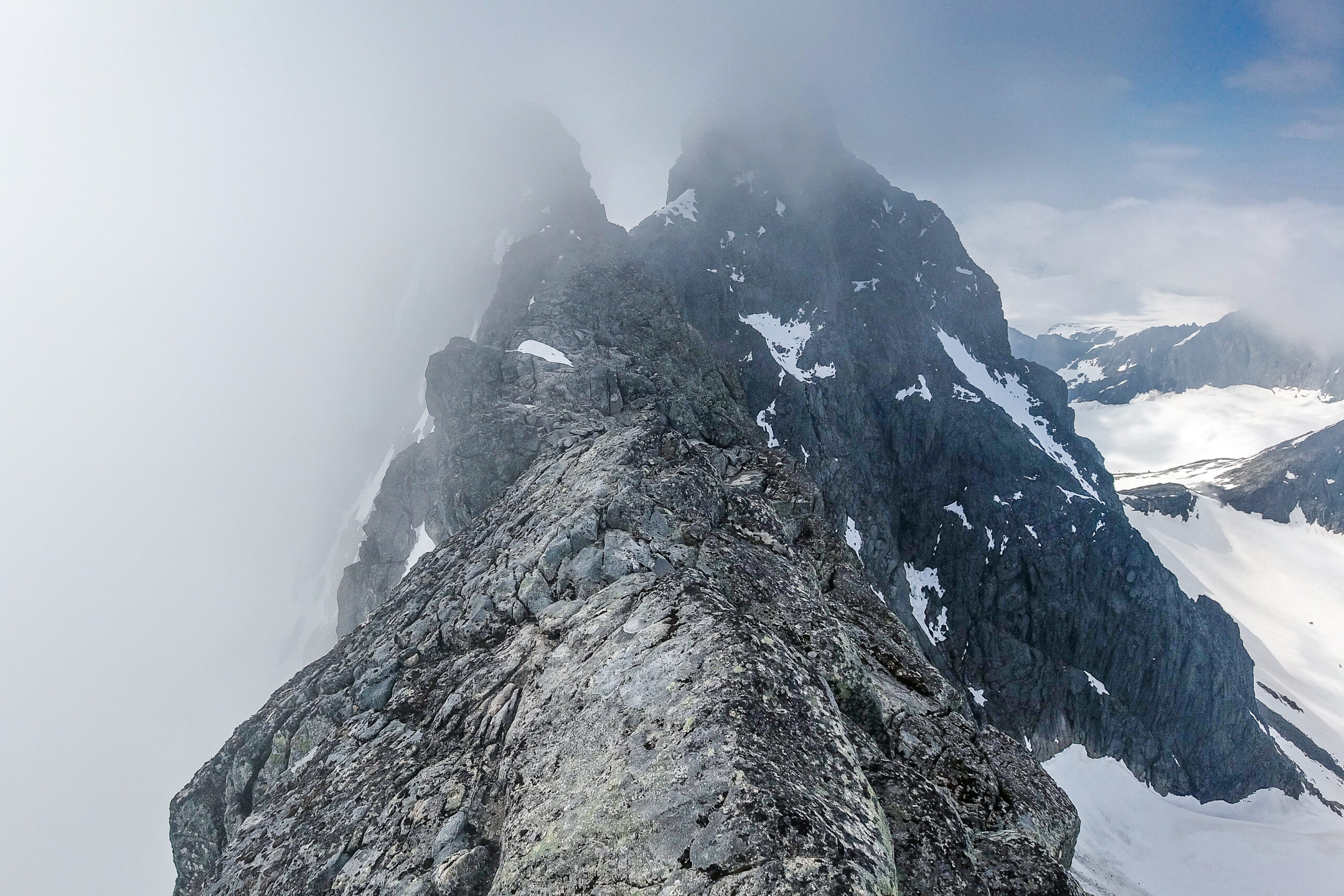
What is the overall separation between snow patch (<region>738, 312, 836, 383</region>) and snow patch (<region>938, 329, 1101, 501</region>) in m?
35.2

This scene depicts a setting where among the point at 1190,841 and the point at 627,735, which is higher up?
the point at 627,735

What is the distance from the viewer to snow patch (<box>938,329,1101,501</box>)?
11992cm

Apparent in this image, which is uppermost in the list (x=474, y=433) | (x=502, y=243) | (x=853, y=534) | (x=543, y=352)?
(x=502, y=243)

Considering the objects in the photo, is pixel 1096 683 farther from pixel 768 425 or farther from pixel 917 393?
pixel 768 425

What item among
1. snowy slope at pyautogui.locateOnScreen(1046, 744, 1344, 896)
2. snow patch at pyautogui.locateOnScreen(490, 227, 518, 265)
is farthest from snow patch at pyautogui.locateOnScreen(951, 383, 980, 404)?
snow patch at pyautogui.locateOnScreen(490, 227, 518, 265)

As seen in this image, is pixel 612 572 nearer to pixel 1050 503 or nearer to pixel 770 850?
pixel 770 850

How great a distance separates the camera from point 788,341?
111 metres

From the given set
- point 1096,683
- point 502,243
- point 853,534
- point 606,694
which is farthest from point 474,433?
point 1096,683

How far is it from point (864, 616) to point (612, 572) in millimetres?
9672

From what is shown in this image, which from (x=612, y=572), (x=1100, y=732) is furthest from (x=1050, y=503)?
(x=612, y=572)

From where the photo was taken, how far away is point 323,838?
12414 millimetres

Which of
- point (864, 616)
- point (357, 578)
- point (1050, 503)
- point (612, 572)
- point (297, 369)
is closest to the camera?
point (612, 572)

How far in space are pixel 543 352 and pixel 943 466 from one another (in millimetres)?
87507

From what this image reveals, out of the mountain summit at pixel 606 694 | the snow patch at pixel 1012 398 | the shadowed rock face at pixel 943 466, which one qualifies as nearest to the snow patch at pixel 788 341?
the shadowed rock face at pixel 943 466
